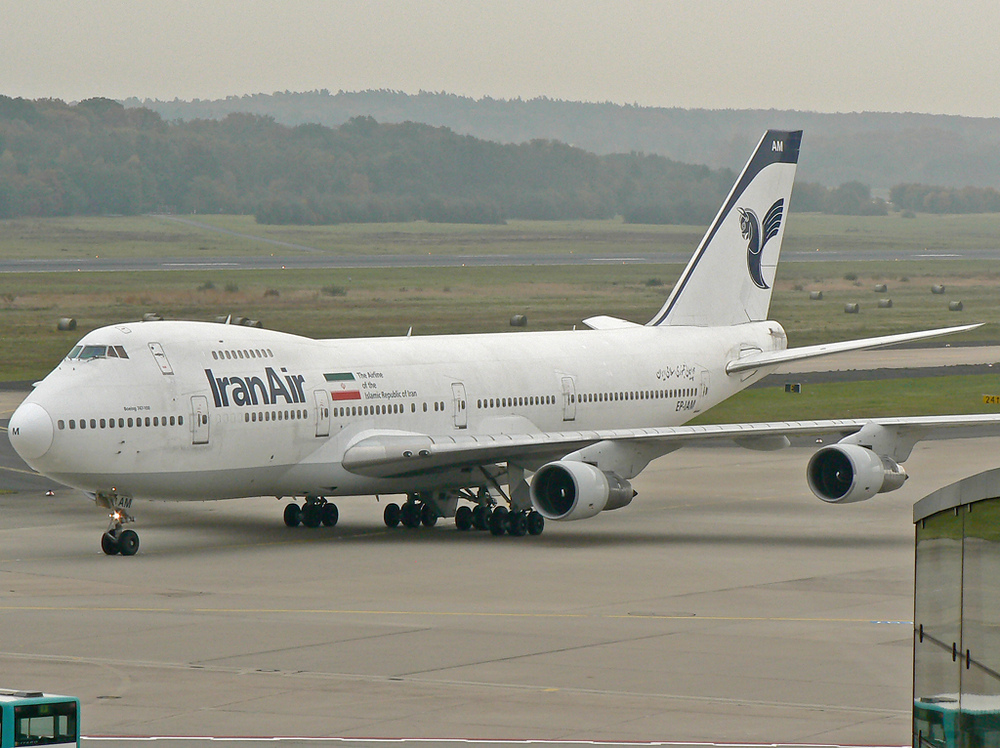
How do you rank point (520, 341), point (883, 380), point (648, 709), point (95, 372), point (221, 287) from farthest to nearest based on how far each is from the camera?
1. point (221, 287)
2. point (883, 380)
3. point (520, 341)
4. point (95, 372)
5. point (648, 709)

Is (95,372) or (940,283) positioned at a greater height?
(940,283)

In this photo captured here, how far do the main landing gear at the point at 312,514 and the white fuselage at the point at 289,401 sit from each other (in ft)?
5.47

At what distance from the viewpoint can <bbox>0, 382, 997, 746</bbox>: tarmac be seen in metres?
19.7

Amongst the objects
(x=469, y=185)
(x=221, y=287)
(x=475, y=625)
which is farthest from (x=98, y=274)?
(x=475, y=625)

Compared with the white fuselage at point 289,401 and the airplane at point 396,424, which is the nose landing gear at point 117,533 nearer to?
the airplane at point 396,424

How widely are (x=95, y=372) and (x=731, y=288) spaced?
64.3 feet

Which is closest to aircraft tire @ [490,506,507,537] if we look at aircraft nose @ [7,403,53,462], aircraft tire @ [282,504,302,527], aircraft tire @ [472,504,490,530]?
aircraft tire @ [472,504,490,530]

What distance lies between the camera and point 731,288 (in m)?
46.2

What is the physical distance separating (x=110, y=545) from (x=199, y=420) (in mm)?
3105

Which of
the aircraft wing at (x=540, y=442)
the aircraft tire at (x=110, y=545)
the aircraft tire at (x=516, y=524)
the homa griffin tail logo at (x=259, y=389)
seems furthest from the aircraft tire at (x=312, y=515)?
the aircraft tire at (x=110, y=545)

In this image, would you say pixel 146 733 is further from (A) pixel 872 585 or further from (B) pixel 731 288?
(B) pixel 731 288

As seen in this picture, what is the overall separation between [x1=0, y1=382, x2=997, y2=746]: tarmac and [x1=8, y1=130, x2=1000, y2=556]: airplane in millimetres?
1162

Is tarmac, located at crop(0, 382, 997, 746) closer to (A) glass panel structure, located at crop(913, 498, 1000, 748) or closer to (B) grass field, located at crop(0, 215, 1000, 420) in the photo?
(A) glass panel structure, located at crop(913, 498, 1000, 748)

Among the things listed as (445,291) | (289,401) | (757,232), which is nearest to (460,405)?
(289,401)
